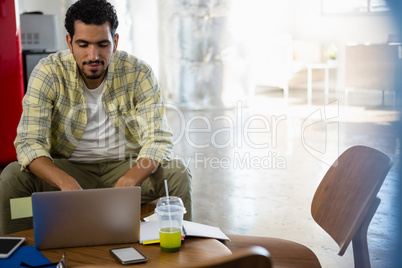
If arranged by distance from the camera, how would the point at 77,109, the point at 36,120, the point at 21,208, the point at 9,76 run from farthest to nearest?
1. the point at 9,76
2. the point at 77,109
3. the point at 36,120
4. the point at 21,208

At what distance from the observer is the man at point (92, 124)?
84.0 inches

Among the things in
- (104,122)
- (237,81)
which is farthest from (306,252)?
(237,81)

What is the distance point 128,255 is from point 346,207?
606mm

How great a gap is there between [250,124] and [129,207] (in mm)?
4687

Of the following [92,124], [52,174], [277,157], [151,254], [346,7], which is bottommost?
[277,157]

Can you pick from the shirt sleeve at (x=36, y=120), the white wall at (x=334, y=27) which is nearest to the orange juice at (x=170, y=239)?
the shirt sleeve at (x=36, y=120)

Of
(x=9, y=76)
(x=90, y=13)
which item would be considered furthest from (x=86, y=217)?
(x=9, y=76)

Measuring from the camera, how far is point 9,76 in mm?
4215

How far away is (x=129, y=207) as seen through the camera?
148cm

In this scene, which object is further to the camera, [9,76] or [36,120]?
[9,76]

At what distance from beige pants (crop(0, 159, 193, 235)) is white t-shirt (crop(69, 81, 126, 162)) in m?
0.04

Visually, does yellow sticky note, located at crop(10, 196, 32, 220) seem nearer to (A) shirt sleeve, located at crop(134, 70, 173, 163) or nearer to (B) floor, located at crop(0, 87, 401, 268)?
(A) shirt sleeve, located at crop(134, 70, 173, 163)

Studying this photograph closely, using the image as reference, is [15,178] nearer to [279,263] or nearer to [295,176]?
[279,263]

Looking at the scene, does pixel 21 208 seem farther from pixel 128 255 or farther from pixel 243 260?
pixel 243 260
